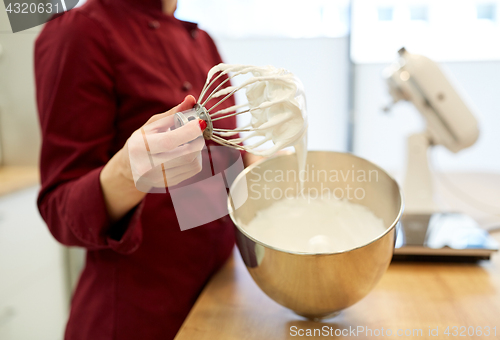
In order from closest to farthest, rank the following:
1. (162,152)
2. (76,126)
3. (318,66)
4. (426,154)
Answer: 1. (162,152)
2. (76,126)
3. (426,154)
4. (318,66)

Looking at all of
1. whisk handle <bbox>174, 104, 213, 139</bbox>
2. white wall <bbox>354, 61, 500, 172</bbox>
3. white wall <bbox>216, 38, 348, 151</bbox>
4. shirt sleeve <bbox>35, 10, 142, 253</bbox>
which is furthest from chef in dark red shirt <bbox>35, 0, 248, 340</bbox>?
white wall <bbox>354, 61, 500, 172</bbox>

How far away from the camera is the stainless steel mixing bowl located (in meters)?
0.40

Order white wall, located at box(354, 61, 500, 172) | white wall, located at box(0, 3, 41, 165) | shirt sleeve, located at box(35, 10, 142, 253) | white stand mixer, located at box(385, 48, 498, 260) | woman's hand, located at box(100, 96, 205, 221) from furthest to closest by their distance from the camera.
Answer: white wall, located at box(354, 61, 500, 172)
white wall, located at box(0, 3, 41, 165)
white stand mixer, located at box(385, 48, 498, 260)
shirt sleeve, located at box(35, 10, 142, 253)
woman's hand, located at box(100, 96, 205, 221)

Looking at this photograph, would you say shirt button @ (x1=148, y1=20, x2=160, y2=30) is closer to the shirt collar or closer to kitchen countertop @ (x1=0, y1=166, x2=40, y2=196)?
the shirt collar

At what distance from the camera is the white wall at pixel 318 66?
1597mm

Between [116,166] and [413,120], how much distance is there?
1618mm

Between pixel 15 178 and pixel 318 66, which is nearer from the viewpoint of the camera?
pixel 15 178

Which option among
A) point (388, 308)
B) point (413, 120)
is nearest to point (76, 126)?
point (388, 308)

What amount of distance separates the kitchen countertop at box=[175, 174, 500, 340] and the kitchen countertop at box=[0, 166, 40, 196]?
0.73 m

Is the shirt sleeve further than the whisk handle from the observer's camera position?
Yes

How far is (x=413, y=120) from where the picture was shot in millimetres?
1688

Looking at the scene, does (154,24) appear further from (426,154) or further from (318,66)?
(318,66)

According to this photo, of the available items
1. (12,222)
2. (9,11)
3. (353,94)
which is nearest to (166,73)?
(9,11)

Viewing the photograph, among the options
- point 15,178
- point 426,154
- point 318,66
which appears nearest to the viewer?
point 426,154
